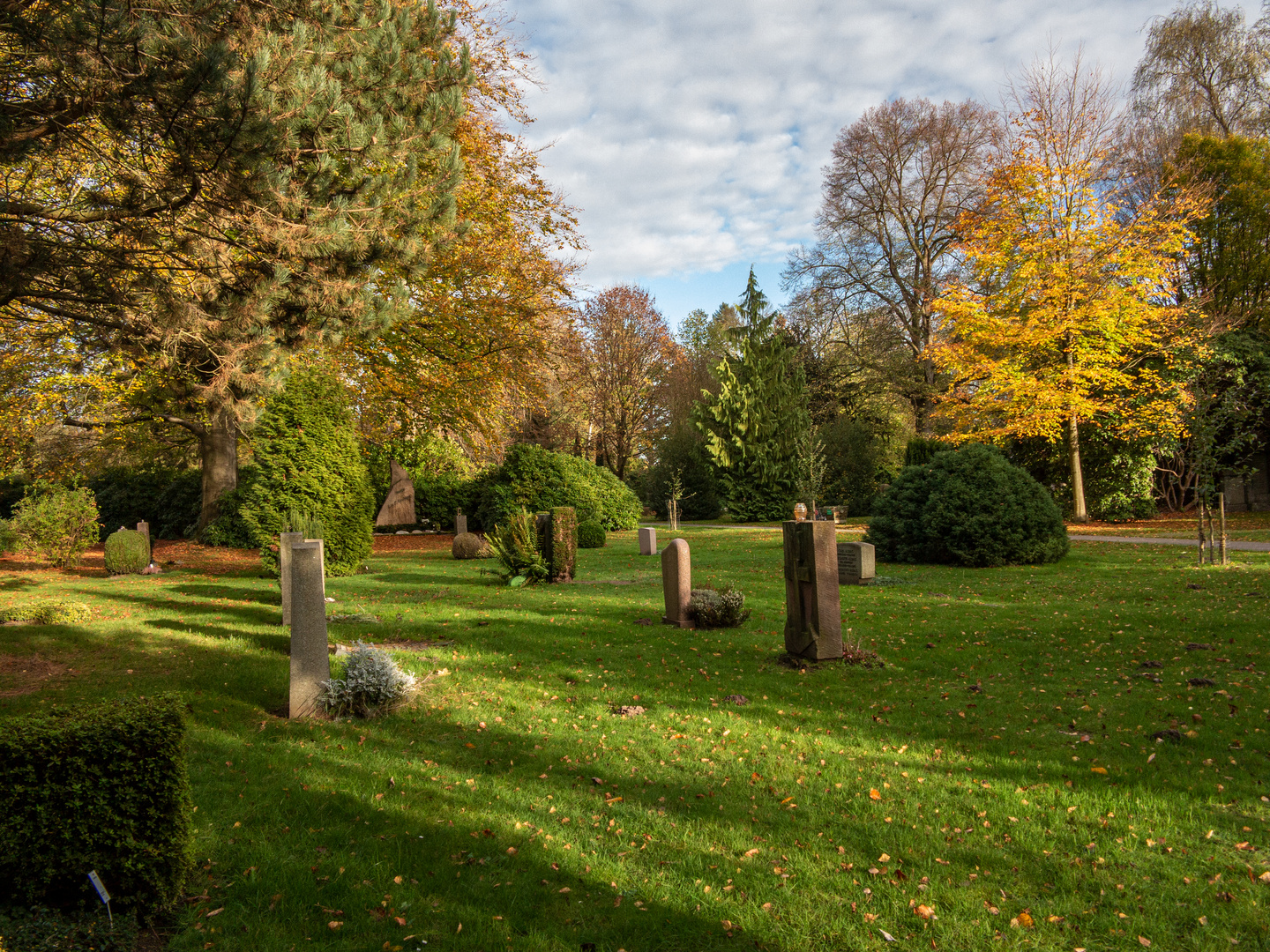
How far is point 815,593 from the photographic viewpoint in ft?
24.0

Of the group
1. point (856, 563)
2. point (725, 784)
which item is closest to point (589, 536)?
point (856, 563)

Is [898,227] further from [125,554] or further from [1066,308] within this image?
[125,554]

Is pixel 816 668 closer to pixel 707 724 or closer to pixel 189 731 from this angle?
pixel 707 724

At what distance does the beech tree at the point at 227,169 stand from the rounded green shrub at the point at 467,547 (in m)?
9.05

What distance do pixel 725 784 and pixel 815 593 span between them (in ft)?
10.4

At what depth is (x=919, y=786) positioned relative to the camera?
14.6 ft

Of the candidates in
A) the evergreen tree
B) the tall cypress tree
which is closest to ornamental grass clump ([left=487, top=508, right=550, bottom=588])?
the evergreen tree

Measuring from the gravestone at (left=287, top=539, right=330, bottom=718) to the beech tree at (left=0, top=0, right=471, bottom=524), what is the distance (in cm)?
323

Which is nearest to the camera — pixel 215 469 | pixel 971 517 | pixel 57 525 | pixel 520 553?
pixel 520 553

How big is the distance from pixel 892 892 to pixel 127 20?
767 cm

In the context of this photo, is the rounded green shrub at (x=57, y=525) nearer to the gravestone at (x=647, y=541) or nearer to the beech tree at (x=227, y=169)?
the beech tree at (x=227, y=169)

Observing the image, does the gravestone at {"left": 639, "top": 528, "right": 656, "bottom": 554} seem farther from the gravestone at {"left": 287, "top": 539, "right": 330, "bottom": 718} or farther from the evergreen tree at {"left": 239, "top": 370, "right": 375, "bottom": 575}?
the gravestone at {"left": 287, "top": 539, "right": 330, "bottom": 718}

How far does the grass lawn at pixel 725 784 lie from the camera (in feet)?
10.2

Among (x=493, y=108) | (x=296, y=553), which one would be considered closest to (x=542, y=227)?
(x=493, y=108)
